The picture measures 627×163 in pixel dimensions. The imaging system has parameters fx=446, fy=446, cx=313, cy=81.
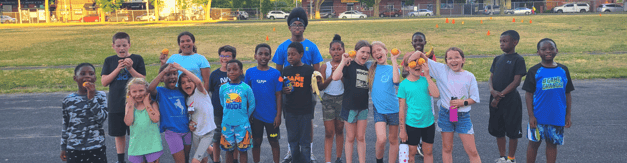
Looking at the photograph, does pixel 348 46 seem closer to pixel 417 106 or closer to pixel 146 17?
pixel 417 106

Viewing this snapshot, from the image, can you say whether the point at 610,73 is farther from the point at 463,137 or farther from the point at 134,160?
the point at 134,160

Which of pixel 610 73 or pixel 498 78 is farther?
pixel 610 73

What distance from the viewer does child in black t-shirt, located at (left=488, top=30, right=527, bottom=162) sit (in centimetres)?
519

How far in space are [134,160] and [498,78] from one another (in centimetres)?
415

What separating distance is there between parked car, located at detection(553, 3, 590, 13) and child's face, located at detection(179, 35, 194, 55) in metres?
57.9

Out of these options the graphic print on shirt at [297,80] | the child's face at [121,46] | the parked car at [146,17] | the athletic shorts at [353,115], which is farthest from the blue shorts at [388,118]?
the parked car at [146,17]

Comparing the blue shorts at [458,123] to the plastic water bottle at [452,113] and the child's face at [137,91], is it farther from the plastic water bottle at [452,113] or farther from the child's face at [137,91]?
the child's face at [137,91]

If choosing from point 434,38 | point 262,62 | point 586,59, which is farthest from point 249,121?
point 434,38

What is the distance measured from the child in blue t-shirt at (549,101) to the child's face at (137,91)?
4.04 m

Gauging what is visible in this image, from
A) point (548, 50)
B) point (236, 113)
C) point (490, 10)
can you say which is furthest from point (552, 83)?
point (490, 10)

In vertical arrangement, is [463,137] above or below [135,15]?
below

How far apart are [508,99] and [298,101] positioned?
8.10 feet

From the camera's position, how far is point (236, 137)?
4832 millimetres

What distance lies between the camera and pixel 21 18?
55312 mm
